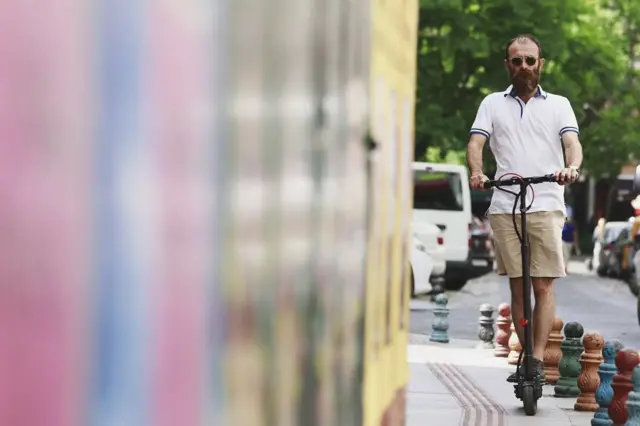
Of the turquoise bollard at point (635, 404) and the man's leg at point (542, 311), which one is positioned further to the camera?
the man's leg at point (542, 311)

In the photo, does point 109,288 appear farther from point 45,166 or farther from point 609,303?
point 609,303

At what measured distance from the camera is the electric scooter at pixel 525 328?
747cm

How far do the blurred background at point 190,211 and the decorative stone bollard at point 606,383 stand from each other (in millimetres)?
4562

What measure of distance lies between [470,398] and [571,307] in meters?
14.2

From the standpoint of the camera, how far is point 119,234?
1.31 m

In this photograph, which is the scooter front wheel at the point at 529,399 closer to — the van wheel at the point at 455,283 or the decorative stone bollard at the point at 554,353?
the decorative stone bollard at the point at 554,353

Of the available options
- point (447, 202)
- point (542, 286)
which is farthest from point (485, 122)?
point (447, 202)

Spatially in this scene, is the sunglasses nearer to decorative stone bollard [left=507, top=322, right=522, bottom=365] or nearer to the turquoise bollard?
the turquoise bollard

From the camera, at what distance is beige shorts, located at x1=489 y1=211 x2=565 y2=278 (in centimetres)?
780

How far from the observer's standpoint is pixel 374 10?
2.76 metres

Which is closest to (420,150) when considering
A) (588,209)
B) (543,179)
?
(543,179)

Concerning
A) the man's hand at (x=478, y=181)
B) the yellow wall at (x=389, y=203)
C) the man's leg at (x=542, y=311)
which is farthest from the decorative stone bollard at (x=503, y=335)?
the yellow wall at (x=389, y=203)

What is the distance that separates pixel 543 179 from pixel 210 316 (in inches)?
231

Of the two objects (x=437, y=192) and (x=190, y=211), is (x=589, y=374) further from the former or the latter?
(x=437, y=192)
